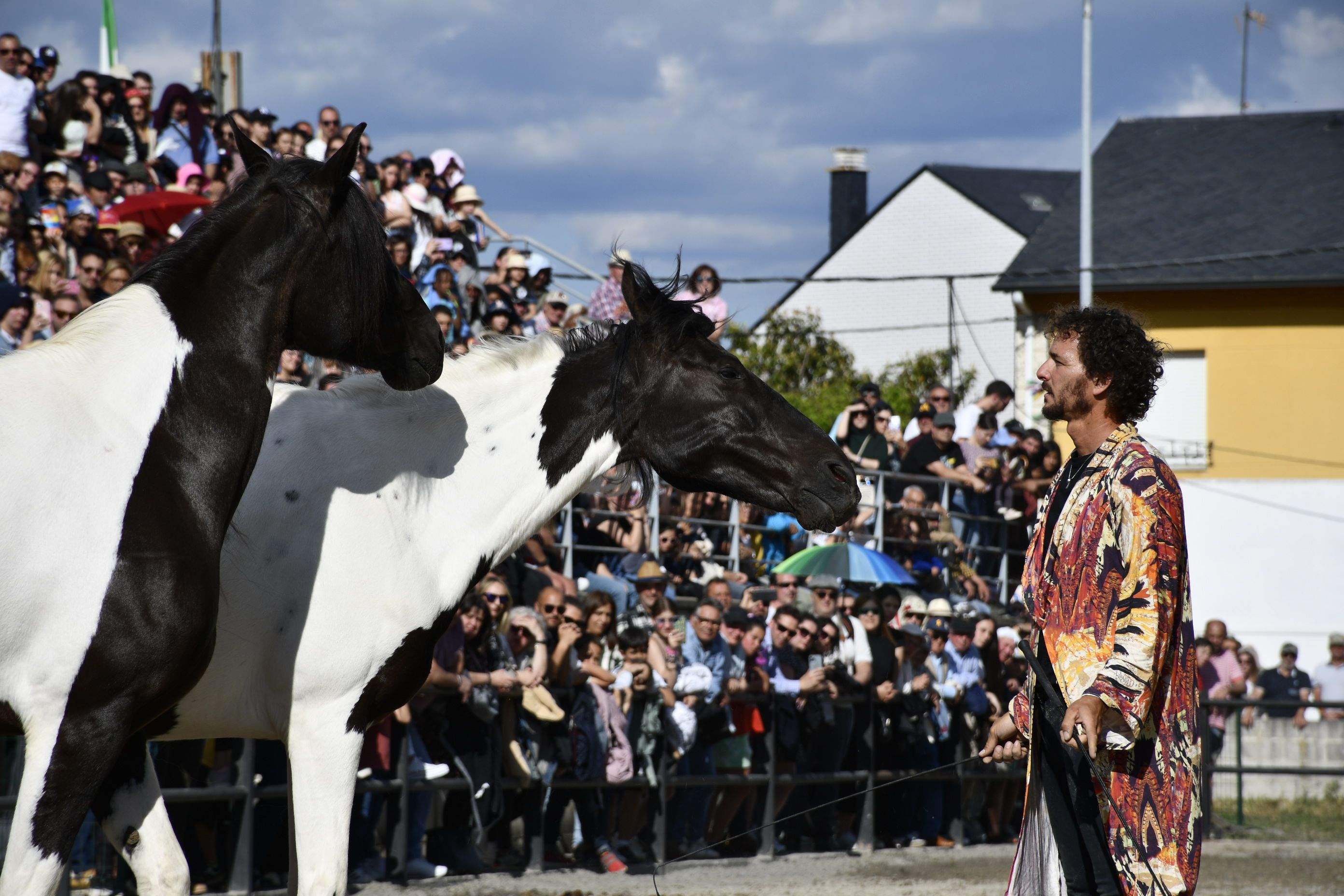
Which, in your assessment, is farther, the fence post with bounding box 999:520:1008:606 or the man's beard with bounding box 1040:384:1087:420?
the fence post with bounding box 999:520:1008:606

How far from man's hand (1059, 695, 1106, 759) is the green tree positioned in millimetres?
27685

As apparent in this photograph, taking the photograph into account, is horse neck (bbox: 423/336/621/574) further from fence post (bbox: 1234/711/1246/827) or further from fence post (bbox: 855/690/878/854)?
fence post (bbox: 1234/711/1246/827)

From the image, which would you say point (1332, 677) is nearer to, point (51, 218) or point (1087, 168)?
point (1087, 168)

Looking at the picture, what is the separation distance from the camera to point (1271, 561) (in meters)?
25.1

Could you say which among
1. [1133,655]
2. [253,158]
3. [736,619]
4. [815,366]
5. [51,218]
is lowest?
[736,619]

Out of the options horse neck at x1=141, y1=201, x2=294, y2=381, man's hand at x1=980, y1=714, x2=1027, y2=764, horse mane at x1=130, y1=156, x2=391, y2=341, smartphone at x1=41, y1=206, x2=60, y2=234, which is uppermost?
smartphone at x1=41, y1=206, x2=60, y2=234

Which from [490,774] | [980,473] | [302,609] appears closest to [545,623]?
[490,774]

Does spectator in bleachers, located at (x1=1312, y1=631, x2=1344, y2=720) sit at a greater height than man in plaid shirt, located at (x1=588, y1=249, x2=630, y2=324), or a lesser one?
lesser

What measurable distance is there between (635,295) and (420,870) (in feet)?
14.7

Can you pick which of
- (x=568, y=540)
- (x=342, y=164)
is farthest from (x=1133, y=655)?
(x=568, y=540)

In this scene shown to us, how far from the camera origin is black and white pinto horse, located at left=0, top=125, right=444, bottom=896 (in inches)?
118

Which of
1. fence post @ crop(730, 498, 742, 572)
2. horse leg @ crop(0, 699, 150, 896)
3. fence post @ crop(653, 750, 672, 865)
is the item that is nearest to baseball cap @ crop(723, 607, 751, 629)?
fence post @ crop(653, 750, 672, 865)

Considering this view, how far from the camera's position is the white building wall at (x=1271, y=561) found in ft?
81.7

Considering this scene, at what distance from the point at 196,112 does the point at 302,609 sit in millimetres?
9443
